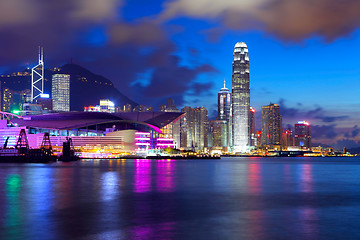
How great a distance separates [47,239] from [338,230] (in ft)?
58.4

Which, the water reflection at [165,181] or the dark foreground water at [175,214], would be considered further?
the water reflection at [165,181]

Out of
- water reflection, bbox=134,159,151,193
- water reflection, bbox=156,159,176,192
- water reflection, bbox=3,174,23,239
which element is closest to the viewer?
water reflection, bbox=3,174,23,239

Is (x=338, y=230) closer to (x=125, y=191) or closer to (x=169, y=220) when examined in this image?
(x=169, y=220)

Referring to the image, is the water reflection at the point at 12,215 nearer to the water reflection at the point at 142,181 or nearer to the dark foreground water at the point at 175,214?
the dark foreground water at the point at 175,214

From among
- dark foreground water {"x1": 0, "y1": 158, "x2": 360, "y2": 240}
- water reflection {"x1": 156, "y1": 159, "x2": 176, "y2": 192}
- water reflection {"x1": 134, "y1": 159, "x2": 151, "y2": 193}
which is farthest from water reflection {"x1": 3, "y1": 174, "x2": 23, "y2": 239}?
water reflection {"x1": 156, "y1": 159, "x2": 176, "y2": 192}

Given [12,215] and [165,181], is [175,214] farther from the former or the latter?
[165,181]

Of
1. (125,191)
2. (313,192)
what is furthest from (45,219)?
(313,192)

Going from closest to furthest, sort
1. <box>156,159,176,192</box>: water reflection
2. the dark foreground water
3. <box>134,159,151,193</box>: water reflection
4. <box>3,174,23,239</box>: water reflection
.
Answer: the dark foreground water → <box>3,174,23,239</box>: water reflection → <box>134,159,151,193</box>: water reflection → <box>156,159,176,192</box>: water reflection

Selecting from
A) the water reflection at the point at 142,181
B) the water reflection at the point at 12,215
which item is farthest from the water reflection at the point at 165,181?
the water reflection at the point at 12,215

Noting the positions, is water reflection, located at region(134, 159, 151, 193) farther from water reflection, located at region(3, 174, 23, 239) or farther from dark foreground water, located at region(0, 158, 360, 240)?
water reflection, located at region(3, 174, 23, 239)

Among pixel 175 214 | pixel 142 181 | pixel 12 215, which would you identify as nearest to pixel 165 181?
pixel 142 181

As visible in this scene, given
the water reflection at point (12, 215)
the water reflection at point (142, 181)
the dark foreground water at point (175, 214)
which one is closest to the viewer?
the dark foreground water at point (175, 214)

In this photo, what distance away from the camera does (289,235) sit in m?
25.1

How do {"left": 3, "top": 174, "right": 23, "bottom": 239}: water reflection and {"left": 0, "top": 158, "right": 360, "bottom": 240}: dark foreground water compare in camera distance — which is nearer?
{"left": 0, "top": 158, "right": 360, "bottom": 240}: dark foreground water
